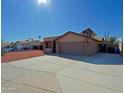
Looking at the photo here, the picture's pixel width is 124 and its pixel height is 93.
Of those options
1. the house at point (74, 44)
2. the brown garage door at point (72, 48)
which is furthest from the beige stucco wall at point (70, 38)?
the brown garage door at point (72, 48)

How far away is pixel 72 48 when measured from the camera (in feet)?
63.3

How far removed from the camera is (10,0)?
9.71m

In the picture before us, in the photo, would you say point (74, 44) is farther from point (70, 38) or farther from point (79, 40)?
point (70, 38)

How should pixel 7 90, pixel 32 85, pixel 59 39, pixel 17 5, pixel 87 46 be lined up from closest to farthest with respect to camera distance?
pixel 7 90, pixel 32 85, pixel 17 5, pixel 87 46, pixel 59 39

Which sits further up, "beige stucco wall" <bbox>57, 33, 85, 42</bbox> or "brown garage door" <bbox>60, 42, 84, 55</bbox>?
"beige stucco wall" <bbox>57, 33, 85, 42</bbox>

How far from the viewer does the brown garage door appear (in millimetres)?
18516

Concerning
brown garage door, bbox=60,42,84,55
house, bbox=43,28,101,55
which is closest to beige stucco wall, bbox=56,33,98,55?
house, bbox=43,28,101,55

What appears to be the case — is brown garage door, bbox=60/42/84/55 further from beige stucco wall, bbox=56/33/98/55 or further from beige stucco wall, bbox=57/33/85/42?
beige stucco wall, bbox=57/33/85/42

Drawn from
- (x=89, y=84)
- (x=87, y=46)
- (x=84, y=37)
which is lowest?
(x=89, y=84)

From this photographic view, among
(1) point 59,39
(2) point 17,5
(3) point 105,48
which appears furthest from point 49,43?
(2) point 17,5

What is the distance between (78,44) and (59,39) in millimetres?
3643

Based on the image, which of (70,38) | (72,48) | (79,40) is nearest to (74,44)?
(72,48)

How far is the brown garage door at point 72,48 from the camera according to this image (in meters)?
18.5

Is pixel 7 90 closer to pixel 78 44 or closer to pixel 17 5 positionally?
pixel 17 5
